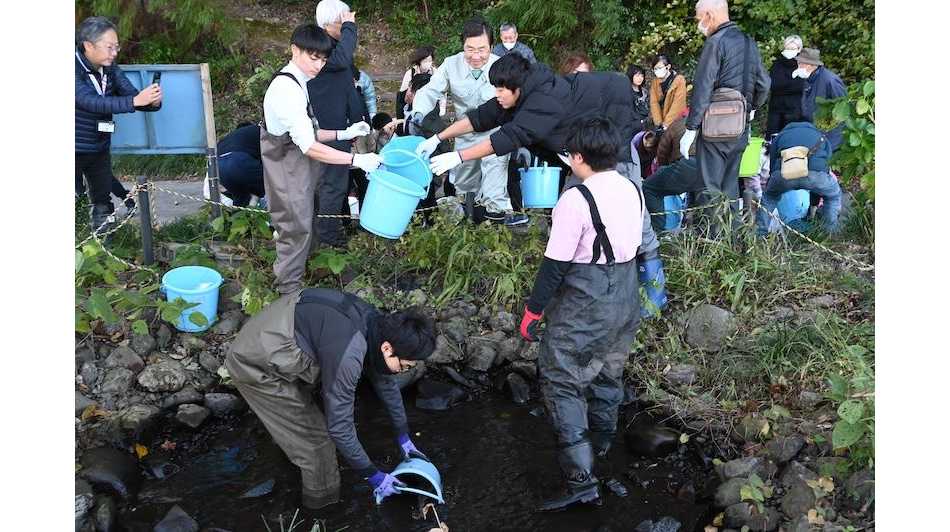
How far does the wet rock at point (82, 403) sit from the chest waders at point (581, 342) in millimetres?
2776

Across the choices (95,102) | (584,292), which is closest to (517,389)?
(584,292)

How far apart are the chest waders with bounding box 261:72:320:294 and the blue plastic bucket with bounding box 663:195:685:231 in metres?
2.70

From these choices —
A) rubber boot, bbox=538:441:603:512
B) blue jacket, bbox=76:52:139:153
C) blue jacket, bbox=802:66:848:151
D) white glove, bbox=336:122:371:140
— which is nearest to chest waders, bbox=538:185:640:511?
rubber boot, bbox=538:441:603:512

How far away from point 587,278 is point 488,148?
133cm

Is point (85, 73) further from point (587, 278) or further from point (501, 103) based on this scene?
point (587, 278)

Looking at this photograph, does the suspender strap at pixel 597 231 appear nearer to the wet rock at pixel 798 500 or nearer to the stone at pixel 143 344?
the wet rock at pixel 798 500

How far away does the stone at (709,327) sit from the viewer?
5508 mm

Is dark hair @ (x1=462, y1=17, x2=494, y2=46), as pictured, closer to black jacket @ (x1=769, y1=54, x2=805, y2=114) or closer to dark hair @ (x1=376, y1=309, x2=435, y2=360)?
dark hair @ (x1=376, y1=309, x2=435, y2=360)

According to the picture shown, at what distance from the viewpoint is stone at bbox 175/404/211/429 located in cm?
519

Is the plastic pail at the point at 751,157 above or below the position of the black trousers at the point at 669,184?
above

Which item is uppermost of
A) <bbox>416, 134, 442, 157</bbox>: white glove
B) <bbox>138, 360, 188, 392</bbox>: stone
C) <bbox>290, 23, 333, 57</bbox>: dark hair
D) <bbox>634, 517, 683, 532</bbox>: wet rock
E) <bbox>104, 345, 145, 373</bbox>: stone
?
<bbox>290, 23, 333, 57</bbox>: dark hair

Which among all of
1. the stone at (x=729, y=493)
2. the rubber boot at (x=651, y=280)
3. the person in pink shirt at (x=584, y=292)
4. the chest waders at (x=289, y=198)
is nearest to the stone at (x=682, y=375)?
the rubber boot at (x=651, y=280)

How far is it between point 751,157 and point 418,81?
2.92 metres

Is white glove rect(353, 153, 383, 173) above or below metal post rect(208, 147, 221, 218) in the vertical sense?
above
